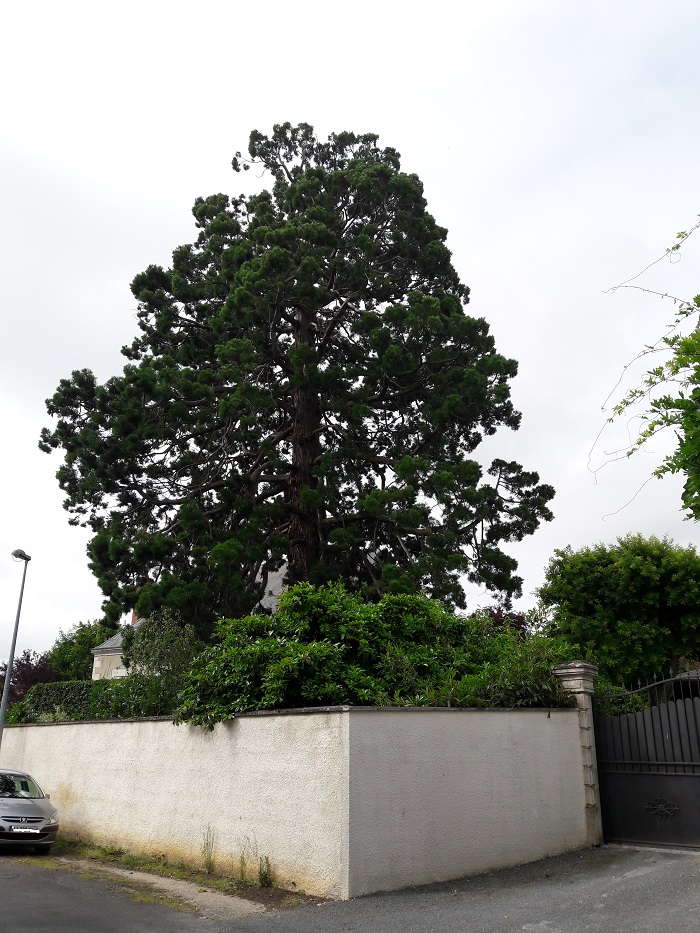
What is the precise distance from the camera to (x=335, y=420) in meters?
22.0

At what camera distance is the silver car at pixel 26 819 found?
41.7ft

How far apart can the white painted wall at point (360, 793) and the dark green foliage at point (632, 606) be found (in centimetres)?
1138

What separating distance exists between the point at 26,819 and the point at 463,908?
317 inches

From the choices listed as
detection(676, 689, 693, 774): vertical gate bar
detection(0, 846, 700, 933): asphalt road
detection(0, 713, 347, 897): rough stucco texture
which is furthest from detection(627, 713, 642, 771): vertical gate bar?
detection(0, 713, 347, 897): rough stucco texture

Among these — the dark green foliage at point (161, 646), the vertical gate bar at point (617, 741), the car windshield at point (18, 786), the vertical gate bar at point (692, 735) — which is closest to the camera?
the vertical gate bar at point (692, 735)

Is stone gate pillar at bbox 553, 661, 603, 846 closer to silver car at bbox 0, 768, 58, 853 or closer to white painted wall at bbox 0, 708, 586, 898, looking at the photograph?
white painted wall at bbox 0, 708, 586, 898

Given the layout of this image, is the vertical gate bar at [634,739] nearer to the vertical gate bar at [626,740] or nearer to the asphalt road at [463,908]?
the vertical gate bar at [626,740]

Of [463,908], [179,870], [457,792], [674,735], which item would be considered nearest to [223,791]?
[179,870]

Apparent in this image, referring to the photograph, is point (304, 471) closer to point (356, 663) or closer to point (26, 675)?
point (356, 663)

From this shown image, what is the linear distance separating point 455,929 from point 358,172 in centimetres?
2092

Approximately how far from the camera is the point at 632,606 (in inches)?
893

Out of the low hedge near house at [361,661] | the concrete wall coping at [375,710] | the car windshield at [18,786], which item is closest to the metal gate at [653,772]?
the concrete wall coping at [375,710]

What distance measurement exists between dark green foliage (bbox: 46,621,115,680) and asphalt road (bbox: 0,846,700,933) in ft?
136

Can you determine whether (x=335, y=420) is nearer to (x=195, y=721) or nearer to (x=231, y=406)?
(x=231, y=406)
